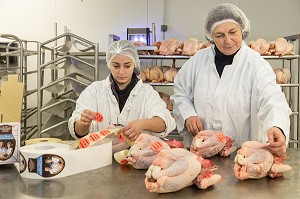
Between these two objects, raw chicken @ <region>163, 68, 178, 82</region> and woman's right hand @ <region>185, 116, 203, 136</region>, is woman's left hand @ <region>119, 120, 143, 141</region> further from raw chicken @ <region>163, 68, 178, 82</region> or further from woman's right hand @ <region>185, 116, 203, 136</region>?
raw chicken @ <region>163, 68, 178, 82</region>

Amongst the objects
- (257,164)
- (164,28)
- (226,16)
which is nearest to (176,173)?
(257,164)

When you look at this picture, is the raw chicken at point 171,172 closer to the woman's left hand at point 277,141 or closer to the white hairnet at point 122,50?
the woman's left hand at point 277,141

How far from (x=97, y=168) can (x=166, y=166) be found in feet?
1.11

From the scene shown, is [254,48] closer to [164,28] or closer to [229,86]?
[164,28]

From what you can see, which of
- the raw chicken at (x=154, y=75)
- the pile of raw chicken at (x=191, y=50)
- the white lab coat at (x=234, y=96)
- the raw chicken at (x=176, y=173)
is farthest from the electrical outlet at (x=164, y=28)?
the raw chicken at (x=176, y=173)

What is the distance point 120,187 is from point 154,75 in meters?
2.26

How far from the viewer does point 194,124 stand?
1.83m

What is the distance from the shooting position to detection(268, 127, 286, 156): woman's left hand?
1245mm

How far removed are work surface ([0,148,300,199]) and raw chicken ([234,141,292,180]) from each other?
0.02 meters

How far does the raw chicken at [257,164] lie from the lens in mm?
1166

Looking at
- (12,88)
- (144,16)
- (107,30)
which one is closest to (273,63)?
(144,16)

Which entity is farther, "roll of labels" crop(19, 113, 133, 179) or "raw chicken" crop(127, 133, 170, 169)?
"raw chicken" crop(127, 133, 170, 169)

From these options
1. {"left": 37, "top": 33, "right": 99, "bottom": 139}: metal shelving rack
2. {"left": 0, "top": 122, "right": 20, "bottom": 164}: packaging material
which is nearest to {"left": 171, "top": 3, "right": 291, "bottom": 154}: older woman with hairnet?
{"left": 0, "top": 122, "right": 20, "bottom": 164}: packaging material

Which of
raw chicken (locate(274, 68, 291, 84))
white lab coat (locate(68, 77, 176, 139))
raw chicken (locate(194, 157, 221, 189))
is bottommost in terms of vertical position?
raw chicken (locate(194, 157, 221, 189))
